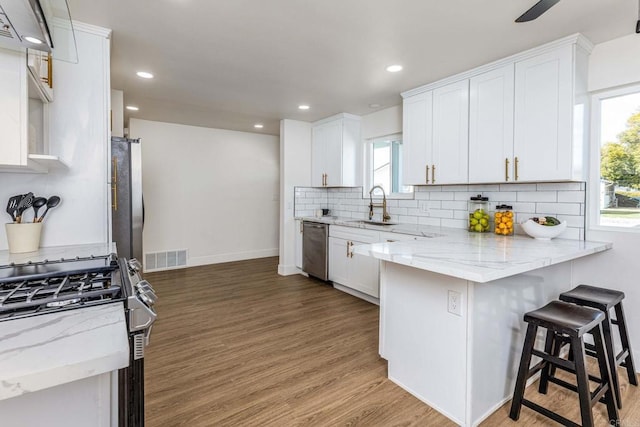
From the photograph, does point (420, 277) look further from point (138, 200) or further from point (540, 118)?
point (138, 200)

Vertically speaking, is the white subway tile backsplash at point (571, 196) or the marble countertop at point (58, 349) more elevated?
the white subway tile backsplash at point (571, 196)

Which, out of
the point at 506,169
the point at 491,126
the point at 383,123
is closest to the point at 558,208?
the point at 506,169

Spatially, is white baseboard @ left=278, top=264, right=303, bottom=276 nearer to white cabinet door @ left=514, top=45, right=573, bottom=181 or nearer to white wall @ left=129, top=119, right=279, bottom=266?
white wall @ left=129, top=119, right=279, bottom=266

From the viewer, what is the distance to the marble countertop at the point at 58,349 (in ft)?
2.00

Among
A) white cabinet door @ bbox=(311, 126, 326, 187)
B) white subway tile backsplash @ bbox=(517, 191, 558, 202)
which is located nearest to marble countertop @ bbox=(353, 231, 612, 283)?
white subway tile backsplash @ bbox=(517, 191, 558, 202)

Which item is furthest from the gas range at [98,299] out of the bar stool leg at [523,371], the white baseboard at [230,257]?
Result: the white baseboard at [230,257]

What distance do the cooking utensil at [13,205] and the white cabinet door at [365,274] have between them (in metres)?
2.96

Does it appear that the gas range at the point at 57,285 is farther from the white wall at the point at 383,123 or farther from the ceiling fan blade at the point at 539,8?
the white wall at the point at 383,123

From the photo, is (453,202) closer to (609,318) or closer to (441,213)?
(441,213)

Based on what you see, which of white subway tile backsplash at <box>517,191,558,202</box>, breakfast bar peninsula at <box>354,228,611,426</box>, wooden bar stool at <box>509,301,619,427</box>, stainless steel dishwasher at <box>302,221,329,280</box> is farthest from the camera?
stainless steel dishwasher at <box>302,221,329,280</box>

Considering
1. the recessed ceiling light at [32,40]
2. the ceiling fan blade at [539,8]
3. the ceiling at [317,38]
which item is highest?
the ceiling at [317,38]

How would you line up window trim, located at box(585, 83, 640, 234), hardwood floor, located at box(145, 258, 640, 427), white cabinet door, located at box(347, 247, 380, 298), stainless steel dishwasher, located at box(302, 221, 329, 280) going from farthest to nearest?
stainless steel dishwasher, located at box(302, 221, 329, 280) < white cabinet door, located at box(347, 247, 380, 298) < window trim, located at box(585, 83, 640, 234) < hardwood floor, located at box(145, 258, 640, 427)

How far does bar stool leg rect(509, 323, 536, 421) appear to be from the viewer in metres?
1.76

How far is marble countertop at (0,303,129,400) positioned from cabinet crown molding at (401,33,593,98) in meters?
3.12
